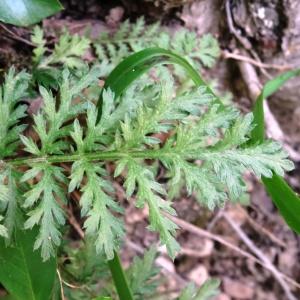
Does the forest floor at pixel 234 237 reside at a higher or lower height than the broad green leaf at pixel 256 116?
lower

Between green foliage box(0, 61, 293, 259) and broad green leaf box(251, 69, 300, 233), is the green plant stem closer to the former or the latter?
green foliage box(0, 61, 293, 259)

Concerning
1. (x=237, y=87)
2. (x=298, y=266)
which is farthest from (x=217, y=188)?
(x=298, y=266)

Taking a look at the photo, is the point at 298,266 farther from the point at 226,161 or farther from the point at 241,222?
the point at 226,161

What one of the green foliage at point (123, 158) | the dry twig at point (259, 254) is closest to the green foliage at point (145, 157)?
the green foliage at point (123, 158)

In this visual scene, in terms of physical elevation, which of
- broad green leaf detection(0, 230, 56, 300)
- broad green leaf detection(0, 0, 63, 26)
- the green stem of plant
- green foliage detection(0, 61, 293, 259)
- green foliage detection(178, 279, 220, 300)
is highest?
broad green leaf detection(0, 0, 63, 26)

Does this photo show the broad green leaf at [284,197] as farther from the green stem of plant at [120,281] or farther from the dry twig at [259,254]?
the dry twig at [259,254]

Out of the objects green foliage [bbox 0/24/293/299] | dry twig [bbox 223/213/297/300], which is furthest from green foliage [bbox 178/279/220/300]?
dry twig [bbox 223/213/297/300]
